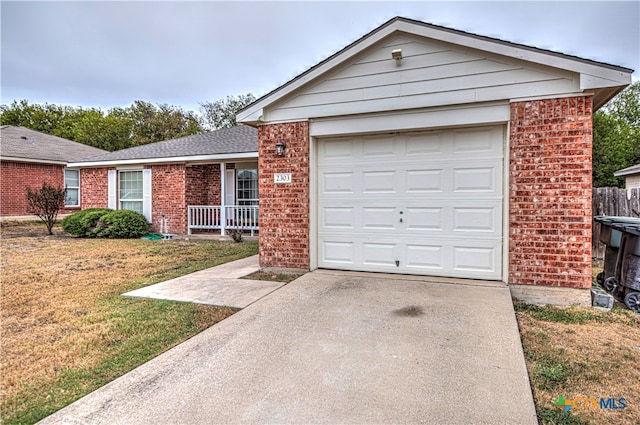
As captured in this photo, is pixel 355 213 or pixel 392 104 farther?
pixel 355 213

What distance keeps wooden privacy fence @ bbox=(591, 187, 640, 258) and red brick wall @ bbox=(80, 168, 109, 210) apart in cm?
1656

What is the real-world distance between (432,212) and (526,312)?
1.87m

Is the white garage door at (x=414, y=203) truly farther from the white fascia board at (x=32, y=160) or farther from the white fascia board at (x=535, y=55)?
the white fascia board at (x=32, y=160)

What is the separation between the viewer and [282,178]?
6148 millimetres

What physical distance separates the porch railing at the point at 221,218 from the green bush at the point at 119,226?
1.91 meters

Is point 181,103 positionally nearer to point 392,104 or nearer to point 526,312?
point 392,104

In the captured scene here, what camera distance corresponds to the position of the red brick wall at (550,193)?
4488 mm

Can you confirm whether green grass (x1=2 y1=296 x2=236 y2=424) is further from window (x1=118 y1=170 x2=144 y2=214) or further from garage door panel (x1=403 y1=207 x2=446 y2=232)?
window (x1=118 y1=170 x2=144 y2=214)

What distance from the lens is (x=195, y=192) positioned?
13.1 meters

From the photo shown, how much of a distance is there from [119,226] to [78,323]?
30.7ft

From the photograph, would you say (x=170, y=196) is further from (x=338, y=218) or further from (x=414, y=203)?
(x=414, y=203)

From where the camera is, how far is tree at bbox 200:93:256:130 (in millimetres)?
32781

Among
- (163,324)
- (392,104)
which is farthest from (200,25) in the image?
(163,324)

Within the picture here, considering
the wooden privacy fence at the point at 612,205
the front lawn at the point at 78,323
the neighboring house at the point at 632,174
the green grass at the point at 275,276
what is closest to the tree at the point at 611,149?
the neighboring house at the point at 632,174
